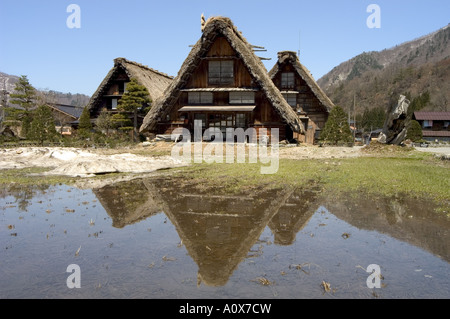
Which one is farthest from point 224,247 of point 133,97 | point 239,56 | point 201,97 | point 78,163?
point 133,97

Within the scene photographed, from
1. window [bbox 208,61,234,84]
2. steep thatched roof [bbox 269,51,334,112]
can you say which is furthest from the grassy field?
steep thatched roof [bbox 269,51,334,112]

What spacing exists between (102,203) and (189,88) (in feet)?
63.7

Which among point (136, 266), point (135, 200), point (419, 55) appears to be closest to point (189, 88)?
point (135, 200)

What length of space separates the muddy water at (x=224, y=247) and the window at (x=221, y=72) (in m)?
18.8

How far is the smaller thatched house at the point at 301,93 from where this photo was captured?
31828 millimetres

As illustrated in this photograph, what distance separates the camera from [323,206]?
26.4ft

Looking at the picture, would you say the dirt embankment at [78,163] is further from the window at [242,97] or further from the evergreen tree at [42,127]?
the window at [242,97]

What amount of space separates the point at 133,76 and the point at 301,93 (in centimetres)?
1542

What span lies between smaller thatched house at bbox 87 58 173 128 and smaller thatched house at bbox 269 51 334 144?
11732mm

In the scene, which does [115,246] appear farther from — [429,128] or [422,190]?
[429,128]

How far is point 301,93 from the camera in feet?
107
